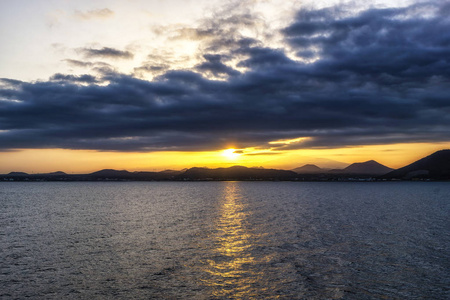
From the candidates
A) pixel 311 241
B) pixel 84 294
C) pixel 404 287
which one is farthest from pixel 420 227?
pixel 84 294

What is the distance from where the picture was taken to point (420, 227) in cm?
6294

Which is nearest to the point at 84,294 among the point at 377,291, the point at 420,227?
the point at 377,291

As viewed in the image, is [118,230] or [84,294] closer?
[84,294]

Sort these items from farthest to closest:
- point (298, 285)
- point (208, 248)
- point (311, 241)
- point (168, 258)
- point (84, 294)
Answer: point (311, 241) < point (208, 248) < point (168, 258) < point (298, 285) < point (84, 294)

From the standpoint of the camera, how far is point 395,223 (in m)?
68.7

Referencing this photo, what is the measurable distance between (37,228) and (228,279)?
47.8 meters

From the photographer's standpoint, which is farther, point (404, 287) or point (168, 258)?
point (168, 258)

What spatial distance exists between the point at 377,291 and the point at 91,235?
43.5 m

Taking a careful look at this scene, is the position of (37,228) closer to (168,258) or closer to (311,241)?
(168,258)

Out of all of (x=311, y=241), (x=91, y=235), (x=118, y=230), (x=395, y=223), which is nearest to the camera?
(x=311, y=241)

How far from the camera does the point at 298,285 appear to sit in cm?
2947

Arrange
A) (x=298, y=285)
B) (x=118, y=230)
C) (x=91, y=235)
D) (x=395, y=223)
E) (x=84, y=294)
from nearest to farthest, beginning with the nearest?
(x=84, y=294) < (x=298, y=285) < (x=91, y=235) < (x=118, y=230) < (x=395, y=223)

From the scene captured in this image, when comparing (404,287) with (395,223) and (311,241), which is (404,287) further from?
(395,223)

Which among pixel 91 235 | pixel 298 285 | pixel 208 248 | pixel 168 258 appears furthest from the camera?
pixel 91 235
